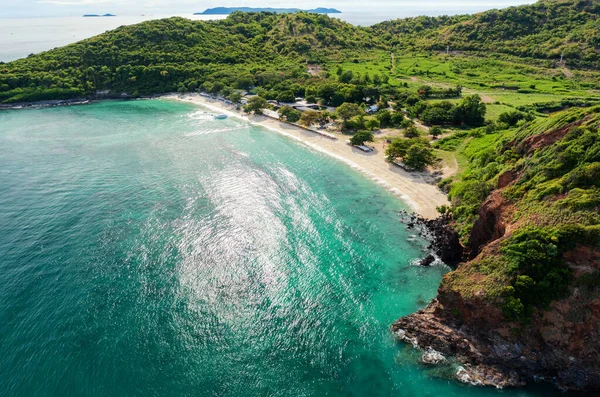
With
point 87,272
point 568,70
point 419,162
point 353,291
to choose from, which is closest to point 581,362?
point 353,291

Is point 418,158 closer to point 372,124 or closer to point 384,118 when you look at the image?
point 372,124

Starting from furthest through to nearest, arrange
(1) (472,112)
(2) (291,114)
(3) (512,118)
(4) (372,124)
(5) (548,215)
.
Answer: (2) (291,114), (1) (472,112), (4) (372,124), (3) (512,118), (5) (548,215)

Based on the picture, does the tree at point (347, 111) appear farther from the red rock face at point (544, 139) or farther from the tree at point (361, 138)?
the red rock face at point (544, 139)

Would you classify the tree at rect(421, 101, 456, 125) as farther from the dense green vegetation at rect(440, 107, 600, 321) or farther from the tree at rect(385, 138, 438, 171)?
the dense green vegetation at rect(440, 107, 600, 321)

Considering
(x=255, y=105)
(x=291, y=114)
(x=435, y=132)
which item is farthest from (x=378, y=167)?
(x=255, y=105)

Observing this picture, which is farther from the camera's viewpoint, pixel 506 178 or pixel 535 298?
pixel 506 178

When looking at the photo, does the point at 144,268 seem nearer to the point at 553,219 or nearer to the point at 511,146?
the point at 553,219

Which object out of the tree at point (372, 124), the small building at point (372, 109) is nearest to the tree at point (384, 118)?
the tree at point (372, 124)
